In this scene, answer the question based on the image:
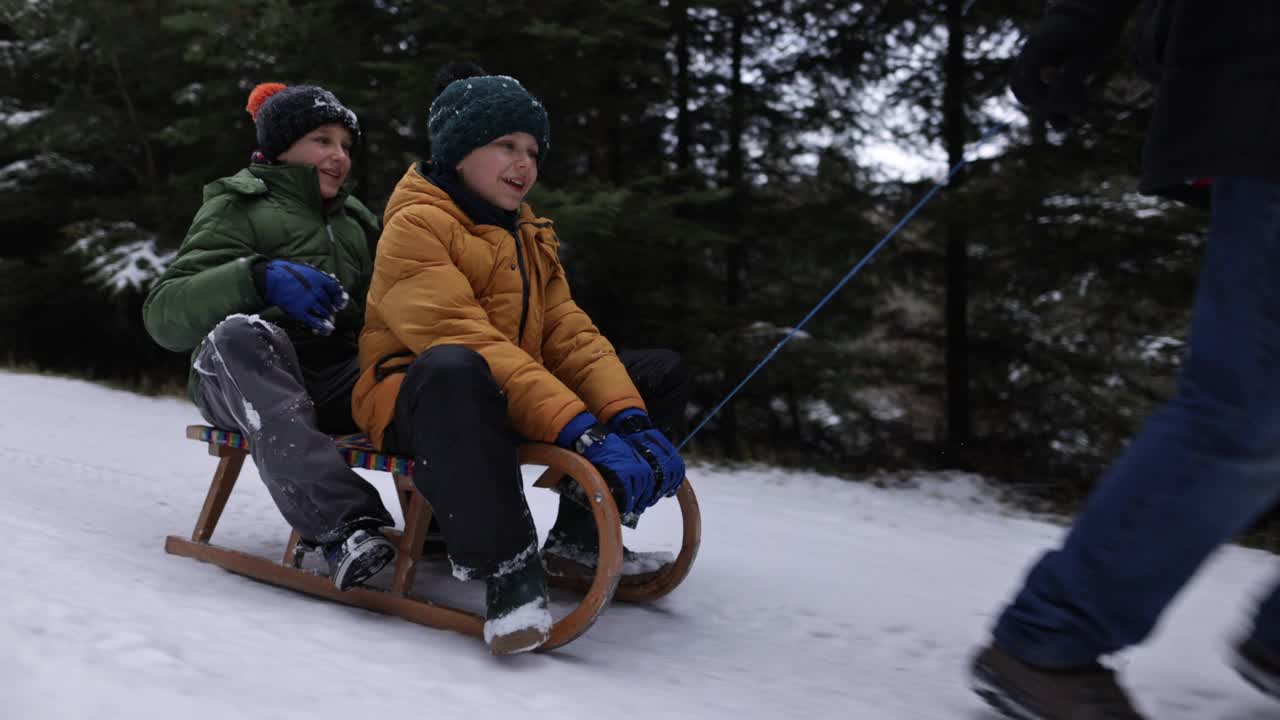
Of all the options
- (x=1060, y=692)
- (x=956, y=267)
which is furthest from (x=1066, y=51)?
(x=956, y=267)

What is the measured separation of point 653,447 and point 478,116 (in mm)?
1002

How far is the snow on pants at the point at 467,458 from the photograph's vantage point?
2.08 metres

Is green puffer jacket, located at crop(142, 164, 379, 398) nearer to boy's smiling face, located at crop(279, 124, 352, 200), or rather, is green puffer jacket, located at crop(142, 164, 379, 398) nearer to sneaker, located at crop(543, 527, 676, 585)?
boy's smiling face, located at crop(279, 124, 352, 200)

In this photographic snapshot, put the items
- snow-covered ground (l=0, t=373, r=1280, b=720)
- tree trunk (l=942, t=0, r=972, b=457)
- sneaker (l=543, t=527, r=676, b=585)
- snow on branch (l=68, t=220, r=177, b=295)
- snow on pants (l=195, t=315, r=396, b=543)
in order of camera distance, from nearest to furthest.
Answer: snow-covered ground (l=0, t=373, r=1280, b=720) < snow on pants (l=195, t=315, r=396, b=543) < sneaker (l=543, t=527, r=676, b=585) < tree trunk (l=942, t=0, r=972, b=457) < snow on branch (l=68, t=220, r=177, b=295)

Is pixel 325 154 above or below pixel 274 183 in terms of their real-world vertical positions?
above

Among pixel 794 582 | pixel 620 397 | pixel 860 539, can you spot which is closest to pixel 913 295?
pixel 860 539

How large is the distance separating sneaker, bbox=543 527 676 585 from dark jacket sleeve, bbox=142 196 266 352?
1115mm

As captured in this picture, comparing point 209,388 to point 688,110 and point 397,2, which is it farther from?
point 688,110

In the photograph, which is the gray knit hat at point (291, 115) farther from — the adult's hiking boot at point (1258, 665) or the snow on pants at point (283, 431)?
the adult's hiking boot at point (1258, 665)

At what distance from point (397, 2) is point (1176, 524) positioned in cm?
709

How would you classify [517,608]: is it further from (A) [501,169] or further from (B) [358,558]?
(A) [501,169]

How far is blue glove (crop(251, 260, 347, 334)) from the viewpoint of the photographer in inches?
99.1

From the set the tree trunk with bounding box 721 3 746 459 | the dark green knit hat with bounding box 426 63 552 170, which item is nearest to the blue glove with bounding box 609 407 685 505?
the dark green knit hat with bounding box 426 63 552 170

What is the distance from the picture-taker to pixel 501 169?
2531 mm
